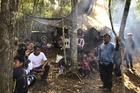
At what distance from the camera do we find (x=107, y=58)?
9969mm

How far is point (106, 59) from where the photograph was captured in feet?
32.8

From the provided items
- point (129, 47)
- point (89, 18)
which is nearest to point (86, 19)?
point (89, 18)

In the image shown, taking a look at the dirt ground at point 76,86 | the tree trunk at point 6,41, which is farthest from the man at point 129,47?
the tree trunk at point 6,41

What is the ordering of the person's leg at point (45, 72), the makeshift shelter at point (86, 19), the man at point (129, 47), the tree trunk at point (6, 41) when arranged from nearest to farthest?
Result: the tree trunk at point (6, 41)
the person's leg at point (45, 72)
the man at point (129, 47)
the makeshift shelter at point (86, 19)

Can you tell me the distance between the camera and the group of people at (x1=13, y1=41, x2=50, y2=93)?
6.15m

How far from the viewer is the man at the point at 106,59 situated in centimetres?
987

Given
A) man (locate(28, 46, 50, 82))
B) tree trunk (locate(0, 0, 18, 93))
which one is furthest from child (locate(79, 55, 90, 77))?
tree trunk (locate(0, 0, 18, 93))

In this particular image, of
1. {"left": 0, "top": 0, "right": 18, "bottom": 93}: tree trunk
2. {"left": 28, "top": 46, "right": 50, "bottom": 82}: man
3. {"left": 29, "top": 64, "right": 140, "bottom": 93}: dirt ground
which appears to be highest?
{"left": 0, "top": 0, "right": 18, "bottom": 93}: tree trunk

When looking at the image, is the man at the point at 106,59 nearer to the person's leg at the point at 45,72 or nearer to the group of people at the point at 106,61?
the group of people at the point at 106,61

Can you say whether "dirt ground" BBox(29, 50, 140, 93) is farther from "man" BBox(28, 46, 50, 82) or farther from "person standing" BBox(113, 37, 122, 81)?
"man" BBox(28, 46, 50, 82)

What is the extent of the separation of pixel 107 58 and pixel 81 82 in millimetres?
1934

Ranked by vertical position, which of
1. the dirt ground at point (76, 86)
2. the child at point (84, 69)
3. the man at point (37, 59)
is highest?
the man at point (37, 59)

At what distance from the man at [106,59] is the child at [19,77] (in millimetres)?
3832

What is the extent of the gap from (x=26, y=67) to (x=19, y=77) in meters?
2.07
